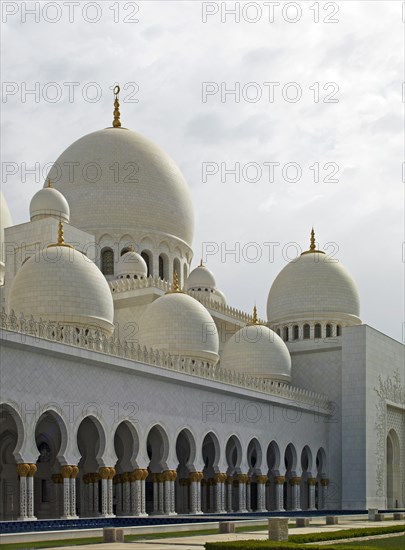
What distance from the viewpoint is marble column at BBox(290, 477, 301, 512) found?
2653cm

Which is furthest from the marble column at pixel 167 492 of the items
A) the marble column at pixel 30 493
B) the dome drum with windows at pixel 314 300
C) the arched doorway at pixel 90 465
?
the dome drum with windows at pixel 314 300

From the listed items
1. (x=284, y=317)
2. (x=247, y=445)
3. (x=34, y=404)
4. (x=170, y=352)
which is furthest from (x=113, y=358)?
(x=284, y=317)

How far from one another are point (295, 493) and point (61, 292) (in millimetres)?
10845

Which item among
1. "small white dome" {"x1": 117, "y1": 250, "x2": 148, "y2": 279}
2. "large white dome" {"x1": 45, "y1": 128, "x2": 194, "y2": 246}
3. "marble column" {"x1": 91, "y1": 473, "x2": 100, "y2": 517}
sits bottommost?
"marble column" {"x1": 91, "y1": 473, "x2": 100, "y2": 517}

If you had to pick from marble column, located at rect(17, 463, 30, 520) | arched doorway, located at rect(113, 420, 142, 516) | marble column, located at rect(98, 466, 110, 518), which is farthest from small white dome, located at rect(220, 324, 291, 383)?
marble column, located at rect(17, 463, 30, 520)

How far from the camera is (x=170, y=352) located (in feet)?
77.2

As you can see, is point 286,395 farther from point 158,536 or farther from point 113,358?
point 158,536

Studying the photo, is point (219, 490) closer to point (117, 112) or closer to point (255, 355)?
point (255, 355)

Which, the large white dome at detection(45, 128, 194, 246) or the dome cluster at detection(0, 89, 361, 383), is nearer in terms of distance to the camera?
the dome cluster at detection(0, 89, 361, 383)

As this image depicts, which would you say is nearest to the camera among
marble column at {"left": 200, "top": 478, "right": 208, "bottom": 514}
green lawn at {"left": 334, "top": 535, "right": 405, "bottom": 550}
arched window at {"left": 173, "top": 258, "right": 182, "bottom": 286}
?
green lawn at {"left": 334, "top": 535, "right": 405, "bottom": 550}

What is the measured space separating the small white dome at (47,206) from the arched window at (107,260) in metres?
3.73

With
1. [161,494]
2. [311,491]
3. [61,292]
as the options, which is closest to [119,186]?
[61,292]

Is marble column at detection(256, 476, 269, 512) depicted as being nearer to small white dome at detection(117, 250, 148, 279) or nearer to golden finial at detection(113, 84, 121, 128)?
small white dome at detection(117, 250, 148, 279)

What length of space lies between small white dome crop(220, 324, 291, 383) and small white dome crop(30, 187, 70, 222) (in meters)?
6.70
